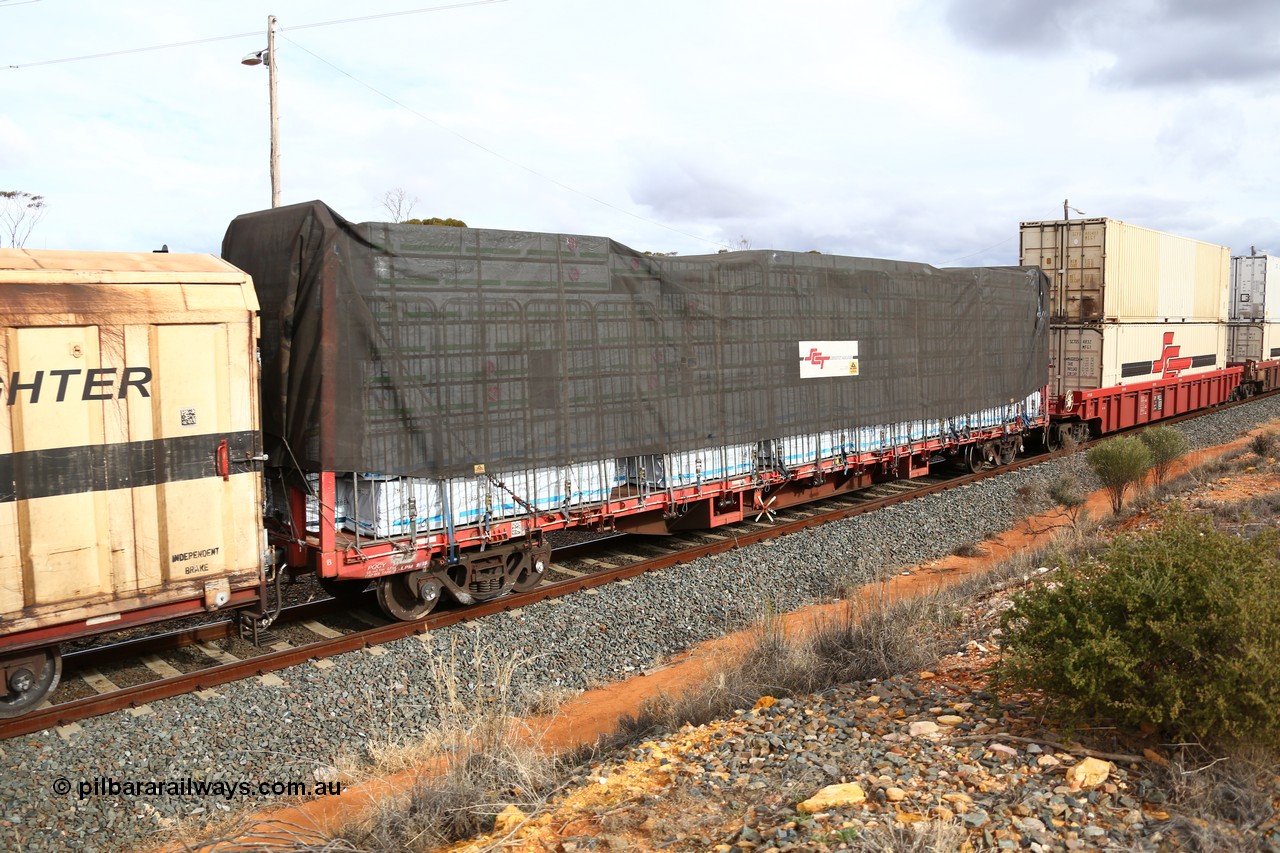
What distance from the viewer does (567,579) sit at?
33.5ft

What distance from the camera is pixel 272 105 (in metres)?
15.2

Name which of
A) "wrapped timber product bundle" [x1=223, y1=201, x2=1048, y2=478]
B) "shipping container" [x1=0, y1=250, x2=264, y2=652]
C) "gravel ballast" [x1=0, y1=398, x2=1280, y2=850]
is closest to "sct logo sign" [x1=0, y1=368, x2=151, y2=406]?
"shipping container" [x1=0, y1=250, x2=264, y2=652]

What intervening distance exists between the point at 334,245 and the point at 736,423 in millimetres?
5667

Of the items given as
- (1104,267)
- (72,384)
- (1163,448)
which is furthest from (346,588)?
(1104,267)

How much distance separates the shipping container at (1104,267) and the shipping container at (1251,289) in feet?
31.0

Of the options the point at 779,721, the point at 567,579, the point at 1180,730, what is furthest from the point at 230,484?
the point at 1180,730

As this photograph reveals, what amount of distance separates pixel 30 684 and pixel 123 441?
6.42 feet

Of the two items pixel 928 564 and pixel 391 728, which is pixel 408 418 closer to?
pixel 391 728

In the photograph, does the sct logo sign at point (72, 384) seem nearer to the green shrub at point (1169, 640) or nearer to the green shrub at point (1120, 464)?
the green shrub at point (1169, 640)

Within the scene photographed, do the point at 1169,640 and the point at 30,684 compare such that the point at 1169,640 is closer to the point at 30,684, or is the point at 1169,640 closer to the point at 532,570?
the point at 532,570

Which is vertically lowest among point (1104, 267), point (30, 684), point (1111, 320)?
point (30, 684)

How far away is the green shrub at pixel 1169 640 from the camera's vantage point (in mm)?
4289

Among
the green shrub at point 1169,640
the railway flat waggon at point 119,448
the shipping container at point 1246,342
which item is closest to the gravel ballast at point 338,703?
the railway flat waggon at point 119,448

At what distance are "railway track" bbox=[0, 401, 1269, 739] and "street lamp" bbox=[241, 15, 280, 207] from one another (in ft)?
27.3
